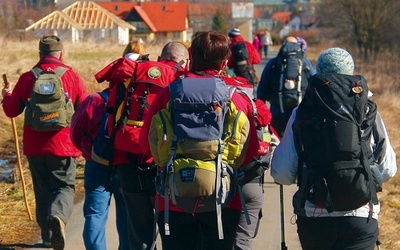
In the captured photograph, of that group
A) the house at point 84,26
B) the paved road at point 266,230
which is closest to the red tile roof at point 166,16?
the house at point 84,26

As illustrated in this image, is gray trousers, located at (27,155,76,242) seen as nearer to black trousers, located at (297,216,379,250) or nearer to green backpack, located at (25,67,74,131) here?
green backpack, located at (25,67,74,131)

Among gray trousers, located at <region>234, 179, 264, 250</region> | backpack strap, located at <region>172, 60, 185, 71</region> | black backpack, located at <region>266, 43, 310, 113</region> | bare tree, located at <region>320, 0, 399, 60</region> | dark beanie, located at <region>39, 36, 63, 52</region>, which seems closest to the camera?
gray trousers, located at <region>234, 179, 264, 250</region>

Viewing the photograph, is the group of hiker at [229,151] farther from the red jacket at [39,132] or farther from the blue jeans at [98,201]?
Answer: the red jacket at [39,132]

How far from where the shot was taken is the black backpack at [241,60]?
34.2ft

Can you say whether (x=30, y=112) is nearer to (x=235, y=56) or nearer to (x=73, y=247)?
(x=73, y=247)

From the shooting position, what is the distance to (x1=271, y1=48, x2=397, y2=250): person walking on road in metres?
3.93

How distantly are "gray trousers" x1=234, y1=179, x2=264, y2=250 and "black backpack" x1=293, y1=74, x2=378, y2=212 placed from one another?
755mm

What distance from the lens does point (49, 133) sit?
20.8 ft

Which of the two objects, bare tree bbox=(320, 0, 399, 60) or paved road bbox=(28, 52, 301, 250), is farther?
bare tree bbox=(320, 0, 399, 60)

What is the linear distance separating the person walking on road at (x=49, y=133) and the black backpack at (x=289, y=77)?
2.49m

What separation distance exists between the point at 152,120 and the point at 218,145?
39cm

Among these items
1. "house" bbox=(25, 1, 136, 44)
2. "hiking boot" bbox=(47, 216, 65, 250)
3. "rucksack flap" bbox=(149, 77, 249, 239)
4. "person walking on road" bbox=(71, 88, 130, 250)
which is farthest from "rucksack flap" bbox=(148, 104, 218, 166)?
"house" bbox=(25, 1, 136, 44)

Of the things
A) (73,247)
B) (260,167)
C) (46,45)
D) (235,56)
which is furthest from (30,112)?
(235,56)

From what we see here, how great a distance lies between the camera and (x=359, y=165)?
155 inches
